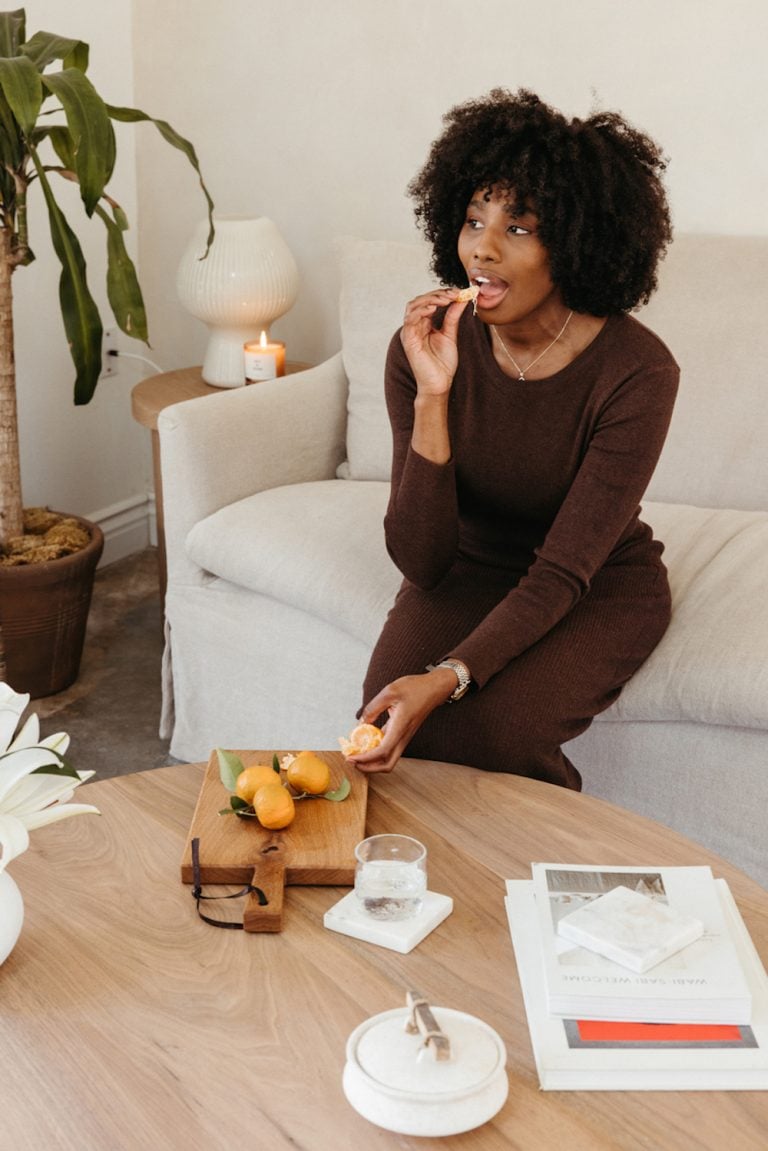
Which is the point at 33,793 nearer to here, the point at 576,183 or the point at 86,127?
the point at 576,183

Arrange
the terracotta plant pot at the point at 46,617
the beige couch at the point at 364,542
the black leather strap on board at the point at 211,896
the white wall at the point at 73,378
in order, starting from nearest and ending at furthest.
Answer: the black leather strap on board at the point at 211,896 → the beige couch at the point at 364,542 → the terracotta plant pot at the point at 46,617 → the white wall at the point at 73,378

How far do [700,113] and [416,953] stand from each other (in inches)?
73.2

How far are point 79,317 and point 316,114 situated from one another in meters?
0.91

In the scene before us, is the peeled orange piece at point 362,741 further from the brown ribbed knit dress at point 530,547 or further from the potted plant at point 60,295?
the potted plant at point 60,295

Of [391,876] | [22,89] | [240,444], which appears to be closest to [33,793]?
[391,876]

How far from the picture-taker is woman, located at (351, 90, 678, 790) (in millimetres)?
1558

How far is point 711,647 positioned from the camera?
1.68 metres

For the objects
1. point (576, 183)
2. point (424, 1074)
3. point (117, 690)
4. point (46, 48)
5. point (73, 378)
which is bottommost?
point (117, 690)

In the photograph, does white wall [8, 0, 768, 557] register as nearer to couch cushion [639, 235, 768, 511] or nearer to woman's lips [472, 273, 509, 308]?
couch cushion [639, 235, 768, 511]

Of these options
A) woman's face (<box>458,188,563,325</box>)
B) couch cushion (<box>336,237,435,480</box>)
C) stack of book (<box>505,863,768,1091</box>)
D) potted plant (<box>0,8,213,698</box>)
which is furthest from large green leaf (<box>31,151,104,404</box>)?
stack of book (<box>505,863,768,1091</box>)

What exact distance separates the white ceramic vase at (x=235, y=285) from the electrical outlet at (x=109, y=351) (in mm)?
455

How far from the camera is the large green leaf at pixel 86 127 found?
79.7 inches

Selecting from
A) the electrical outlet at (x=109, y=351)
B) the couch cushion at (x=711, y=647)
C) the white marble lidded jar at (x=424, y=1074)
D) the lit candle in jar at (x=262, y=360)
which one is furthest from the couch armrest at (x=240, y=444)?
the white marble lidded jar at (x=424, y=1074)

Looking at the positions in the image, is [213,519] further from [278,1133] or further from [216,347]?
[278,1133]
